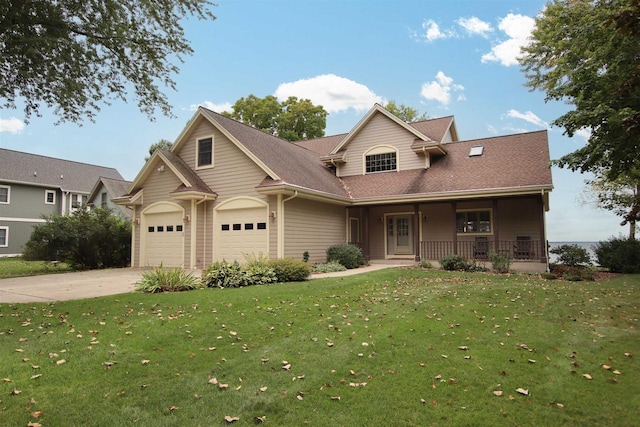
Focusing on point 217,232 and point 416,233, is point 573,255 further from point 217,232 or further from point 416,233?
point 217,232

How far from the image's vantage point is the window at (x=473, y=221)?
17.3 m

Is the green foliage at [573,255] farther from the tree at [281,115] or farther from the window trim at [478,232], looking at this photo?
the tree at [281,115]

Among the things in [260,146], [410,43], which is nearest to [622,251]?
[410,43]

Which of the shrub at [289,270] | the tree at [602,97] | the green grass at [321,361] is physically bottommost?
the green grass at [321,361]

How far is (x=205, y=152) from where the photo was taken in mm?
16750

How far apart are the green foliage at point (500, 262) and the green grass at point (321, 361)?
554 centimetres

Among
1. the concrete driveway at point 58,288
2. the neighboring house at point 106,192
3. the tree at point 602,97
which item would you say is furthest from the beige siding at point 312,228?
the neighboring house at point 106,192

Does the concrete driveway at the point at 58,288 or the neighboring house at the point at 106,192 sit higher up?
the neighboring house at the point at 106,192

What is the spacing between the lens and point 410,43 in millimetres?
16828

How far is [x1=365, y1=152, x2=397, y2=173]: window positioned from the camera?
19.8 metres

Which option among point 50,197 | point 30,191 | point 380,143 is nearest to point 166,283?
point 380,143

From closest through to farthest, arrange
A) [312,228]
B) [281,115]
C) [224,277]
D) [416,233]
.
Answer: [224,277]
[312,228]
[416,233]
[281,115]

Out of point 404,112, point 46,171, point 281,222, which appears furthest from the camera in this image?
point 404,112

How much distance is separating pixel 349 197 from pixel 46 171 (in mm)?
29104
